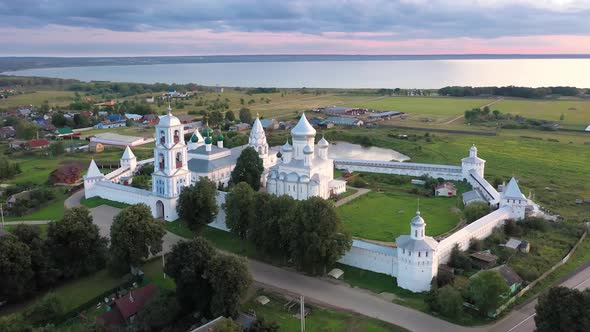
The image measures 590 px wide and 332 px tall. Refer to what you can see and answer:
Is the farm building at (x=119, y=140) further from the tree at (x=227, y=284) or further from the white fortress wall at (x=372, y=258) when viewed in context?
the tree at (x=227, y=284)

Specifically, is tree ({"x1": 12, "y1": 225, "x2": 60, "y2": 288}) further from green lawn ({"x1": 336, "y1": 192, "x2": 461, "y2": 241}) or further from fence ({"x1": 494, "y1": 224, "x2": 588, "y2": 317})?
fence ({"x1": 494, "y1": 224, "x2": 588, "y2": 317})

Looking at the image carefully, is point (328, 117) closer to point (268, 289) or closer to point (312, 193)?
point (312, 193)

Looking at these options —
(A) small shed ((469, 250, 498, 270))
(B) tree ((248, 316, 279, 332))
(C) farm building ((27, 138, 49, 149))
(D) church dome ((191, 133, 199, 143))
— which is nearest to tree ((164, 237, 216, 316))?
(B) tree ((248, 316, 279, 332))

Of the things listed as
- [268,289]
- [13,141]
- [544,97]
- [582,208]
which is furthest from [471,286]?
[544,97]

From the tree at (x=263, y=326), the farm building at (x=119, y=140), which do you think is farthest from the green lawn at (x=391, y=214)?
the farm building at (x=119, y=140)

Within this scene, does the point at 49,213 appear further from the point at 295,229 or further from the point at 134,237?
the point at 295,229

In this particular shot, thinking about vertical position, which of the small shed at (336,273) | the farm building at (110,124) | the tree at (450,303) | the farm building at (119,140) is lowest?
the small shed at (336,273)
